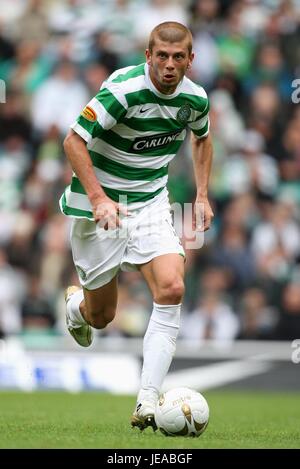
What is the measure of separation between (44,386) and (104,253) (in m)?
5.50

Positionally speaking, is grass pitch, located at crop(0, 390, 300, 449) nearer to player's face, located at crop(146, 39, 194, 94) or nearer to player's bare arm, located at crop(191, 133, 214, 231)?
player's bare arm, located at crop(191, 133, 214, 231)

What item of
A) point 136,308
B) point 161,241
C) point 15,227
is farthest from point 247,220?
point 161,241

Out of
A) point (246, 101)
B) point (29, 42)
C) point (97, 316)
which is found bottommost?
point (97, 316)

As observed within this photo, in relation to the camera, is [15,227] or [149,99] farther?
[15,227]

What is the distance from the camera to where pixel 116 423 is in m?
7.55

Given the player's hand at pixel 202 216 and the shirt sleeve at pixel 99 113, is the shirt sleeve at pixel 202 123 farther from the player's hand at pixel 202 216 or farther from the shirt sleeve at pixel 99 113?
the shirt sleeve at pixel 99 113

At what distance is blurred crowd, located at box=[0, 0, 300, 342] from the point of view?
1315 centimetres

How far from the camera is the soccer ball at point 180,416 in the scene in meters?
6.43

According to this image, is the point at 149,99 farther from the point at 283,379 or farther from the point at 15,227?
the point at 15,227

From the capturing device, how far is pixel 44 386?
12734 mm

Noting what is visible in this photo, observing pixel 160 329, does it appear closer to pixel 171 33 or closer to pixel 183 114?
pixel 183 114

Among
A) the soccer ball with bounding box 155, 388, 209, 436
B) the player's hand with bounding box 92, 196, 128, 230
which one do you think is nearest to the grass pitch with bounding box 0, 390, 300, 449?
the soccer ball with bounding box 155, 388, 209, 436

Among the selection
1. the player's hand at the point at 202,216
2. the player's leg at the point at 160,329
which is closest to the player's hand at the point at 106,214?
the player's leg at the point at 160,329

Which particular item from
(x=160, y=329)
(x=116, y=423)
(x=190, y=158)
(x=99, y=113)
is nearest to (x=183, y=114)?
(x=99, y=113)
